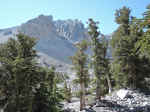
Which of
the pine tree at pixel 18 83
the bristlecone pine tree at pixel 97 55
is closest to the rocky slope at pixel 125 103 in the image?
the bristlecone pine tree at pixel 97 55

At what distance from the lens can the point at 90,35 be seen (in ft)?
69.9

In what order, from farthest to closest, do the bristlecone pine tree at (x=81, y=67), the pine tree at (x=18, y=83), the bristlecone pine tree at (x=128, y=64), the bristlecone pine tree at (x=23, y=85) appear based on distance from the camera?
the bristlecone pine tree at (x=128, y=64) → the bristlecone pine tree at (x=81, y=67) → the bristlecone pine tree at (x=23, y=85) → the pine tree at (x=18, y=83)

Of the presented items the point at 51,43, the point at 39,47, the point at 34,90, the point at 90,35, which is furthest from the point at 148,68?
the point at 51,43

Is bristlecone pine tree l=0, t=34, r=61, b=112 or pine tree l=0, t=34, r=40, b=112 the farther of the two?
bristlecone pine tree l=0, t=34, r=61, b=112

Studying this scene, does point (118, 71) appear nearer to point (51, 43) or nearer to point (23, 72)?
point (23, 72)

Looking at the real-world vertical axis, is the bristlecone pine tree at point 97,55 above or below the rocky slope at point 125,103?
above

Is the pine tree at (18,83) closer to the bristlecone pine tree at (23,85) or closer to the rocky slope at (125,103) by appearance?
the bristlecone pine tree at (23,85)

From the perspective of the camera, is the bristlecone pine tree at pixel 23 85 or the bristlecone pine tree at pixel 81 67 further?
the bristlecone pine tree at pixel 81 67

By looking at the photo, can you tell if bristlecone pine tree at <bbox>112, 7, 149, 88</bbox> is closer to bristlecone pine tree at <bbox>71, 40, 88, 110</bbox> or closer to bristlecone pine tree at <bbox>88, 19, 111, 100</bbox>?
bristlecone pine tree at <bbox>88, 19, 111, 100</bbox>

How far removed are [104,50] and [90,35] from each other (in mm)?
3238

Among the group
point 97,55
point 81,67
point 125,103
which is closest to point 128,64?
point 97,55

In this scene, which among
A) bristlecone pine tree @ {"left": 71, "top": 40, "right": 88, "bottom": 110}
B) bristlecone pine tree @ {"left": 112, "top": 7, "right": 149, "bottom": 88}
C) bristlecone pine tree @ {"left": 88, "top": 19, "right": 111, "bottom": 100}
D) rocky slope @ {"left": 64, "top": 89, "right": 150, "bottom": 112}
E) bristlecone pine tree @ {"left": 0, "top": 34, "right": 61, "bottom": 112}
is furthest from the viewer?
bristlecone pine tree @ {"left": 112, "top": 7, "right": 149, "bottom": 88}

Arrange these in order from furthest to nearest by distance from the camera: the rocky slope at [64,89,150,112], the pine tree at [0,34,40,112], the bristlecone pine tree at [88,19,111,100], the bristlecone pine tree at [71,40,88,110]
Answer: the bristlecone pine tree at [88,19,111,100]
the bristlecone pine tree at [71,40,88,110]
the rocky slope at [64,89,150,112]
the pine tree at [0,34,40,112]

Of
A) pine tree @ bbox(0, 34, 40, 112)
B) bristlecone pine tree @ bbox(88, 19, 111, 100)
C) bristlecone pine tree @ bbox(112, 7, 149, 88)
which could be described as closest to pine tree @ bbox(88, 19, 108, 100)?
bristlecone pine tree @ bbox(88, 19, 111, 100)
